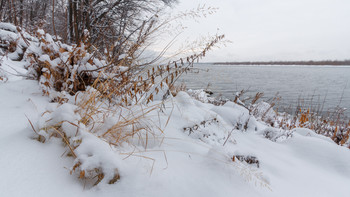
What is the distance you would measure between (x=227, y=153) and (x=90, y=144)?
0.70 metres

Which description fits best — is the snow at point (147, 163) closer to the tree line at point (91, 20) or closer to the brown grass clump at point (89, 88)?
the brown grass clump at point (89, 88)

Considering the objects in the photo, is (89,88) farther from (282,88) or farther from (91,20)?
(282,88)

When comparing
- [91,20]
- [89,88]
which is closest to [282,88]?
[91,20]

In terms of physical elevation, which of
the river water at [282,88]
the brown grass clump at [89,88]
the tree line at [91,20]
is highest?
the tree line at [91,20]

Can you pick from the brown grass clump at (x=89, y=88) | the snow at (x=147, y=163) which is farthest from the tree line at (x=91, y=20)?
the snow at (x=147, y=163)

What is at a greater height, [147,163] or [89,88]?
[89,88]

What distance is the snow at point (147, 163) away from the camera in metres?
0.68

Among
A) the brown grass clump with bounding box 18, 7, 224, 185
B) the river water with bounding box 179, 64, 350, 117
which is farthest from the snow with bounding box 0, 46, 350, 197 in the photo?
the river water with bounding box 179, 64, 350, 117

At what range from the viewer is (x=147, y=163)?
85cm

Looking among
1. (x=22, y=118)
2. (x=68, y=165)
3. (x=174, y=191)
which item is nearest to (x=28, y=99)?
(x=22, y=118)

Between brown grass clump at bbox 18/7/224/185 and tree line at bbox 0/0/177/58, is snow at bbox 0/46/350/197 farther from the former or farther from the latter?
tree line at bbox 0/0/177/58

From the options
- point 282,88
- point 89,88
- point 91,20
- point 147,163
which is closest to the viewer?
point 147,163

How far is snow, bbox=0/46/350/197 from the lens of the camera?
0.68m

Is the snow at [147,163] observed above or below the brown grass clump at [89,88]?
below
